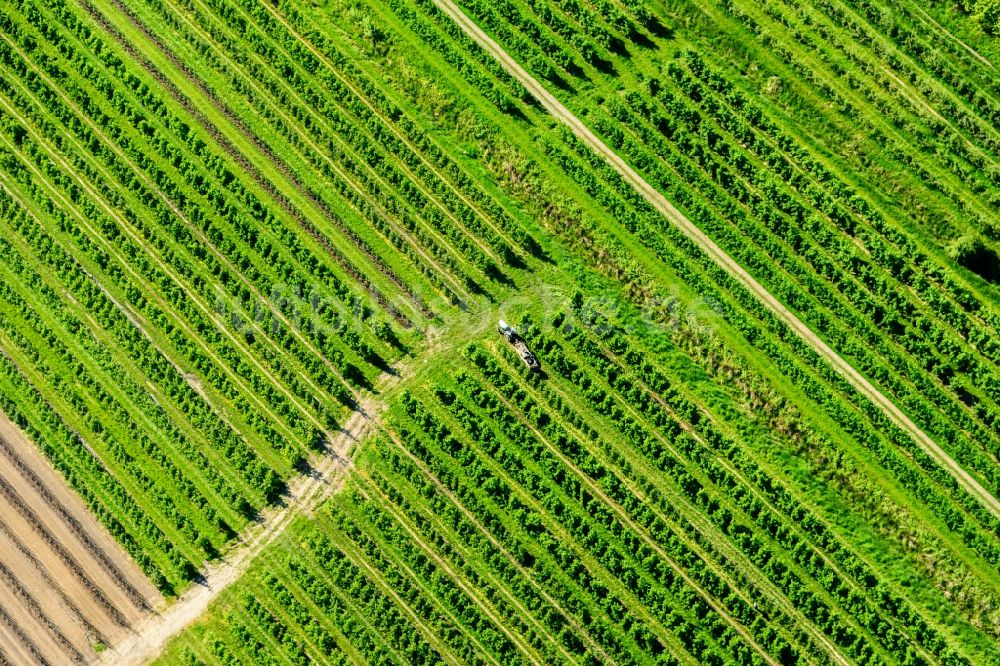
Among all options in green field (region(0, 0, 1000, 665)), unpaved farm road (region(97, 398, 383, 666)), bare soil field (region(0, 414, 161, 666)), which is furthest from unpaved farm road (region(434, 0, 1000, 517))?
bare soil field (region(0, 414, 161, 666))

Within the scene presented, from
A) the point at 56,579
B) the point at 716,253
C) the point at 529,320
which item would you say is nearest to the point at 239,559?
the point at 56,579

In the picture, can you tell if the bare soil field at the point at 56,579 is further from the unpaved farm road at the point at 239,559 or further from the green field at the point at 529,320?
the green field at the point at 529,320

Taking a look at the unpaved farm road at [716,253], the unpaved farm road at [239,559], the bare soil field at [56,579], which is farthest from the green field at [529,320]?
the bare soil field at [56,579]

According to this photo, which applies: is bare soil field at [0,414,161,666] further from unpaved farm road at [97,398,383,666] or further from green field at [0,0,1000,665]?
green field at [0,0,1000,665]

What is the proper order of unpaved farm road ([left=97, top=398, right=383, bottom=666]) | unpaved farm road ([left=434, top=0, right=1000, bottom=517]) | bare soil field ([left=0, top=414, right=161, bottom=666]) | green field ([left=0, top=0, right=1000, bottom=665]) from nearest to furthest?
green field ([left=0, top=0, right=1000, bottom=665]) < unpaved farm road ([left=434, top=0, right=1000, bottom=517]) < unpaved farm road ([left=97, top=398, right=383, bottom=666]) < bare soil field ([left=0, top=414, right=161, bottom=666])

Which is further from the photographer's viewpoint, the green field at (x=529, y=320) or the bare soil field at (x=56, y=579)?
the bare soil field at (x=56, y=579)

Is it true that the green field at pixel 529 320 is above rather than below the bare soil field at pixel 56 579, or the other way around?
above

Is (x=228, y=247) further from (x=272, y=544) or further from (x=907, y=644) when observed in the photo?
(x=907, y=644)
